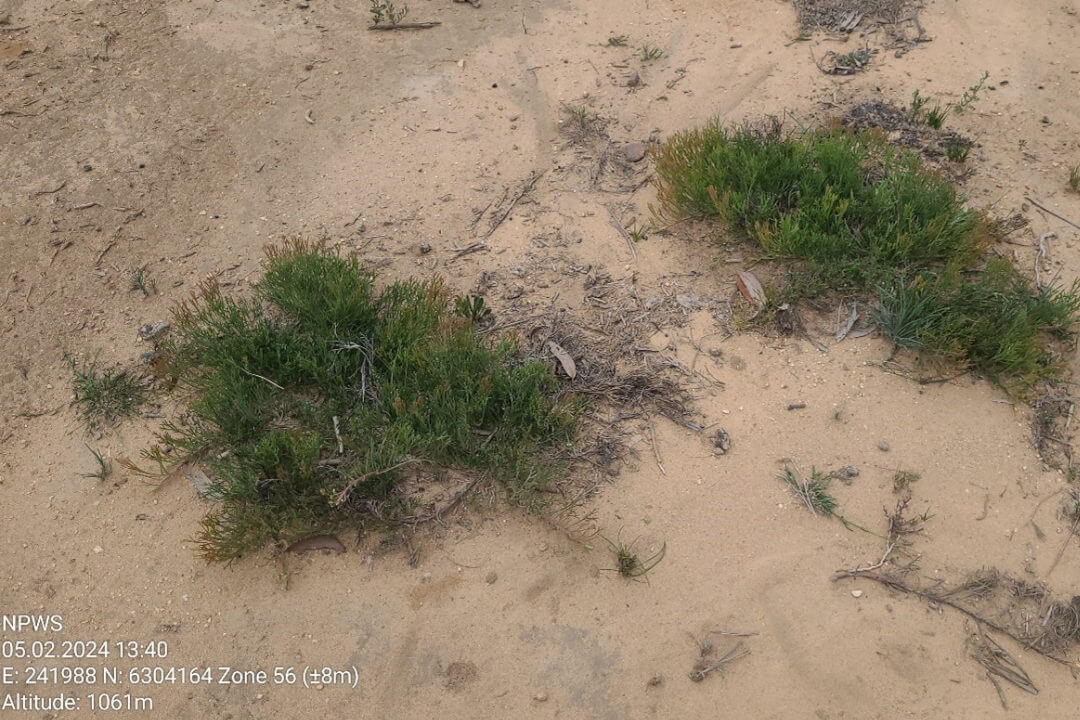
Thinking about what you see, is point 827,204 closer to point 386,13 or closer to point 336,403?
point 336,403

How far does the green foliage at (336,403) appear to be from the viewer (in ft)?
12.0

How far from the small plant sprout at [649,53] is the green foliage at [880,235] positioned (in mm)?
Result: 1427

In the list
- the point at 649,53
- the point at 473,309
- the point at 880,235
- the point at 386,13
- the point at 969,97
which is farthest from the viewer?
the point at 386,13

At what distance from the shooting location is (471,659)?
3355 mm

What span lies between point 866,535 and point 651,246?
2084 mm

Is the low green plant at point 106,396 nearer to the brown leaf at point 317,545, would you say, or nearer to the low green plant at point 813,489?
the brown leaf at point 317,545

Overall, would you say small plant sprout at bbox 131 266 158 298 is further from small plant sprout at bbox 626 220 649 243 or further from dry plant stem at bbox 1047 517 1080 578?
dry plant stem at bbox 1047 517 1080 578

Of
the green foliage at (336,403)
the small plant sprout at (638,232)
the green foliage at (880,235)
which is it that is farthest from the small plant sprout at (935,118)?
the green foliage at (336,403)

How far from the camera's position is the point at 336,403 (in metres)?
4.02

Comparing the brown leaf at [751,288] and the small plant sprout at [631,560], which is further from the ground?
the brown leaf at [751,288]

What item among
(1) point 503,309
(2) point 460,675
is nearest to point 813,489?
(2) point 460,675

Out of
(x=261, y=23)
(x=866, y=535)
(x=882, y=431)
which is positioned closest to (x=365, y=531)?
(x=866, y=535)

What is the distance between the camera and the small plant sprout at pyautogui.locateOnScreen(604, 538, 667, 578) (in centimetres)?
352

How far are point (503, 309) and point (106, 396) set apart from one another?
207cm
